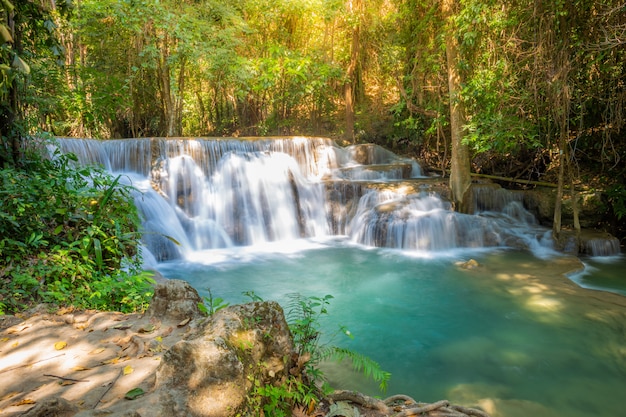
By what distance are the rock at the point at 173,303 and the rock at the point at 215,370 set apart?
0.86m

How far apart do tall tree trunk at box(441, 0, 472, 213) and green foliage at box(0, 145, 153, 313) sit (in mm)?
7770

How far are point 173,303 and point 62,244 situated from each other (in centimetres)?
217

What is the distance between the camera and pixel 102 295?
3.72 meters

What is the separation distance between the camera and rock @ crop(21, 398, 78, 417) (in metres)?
1.61

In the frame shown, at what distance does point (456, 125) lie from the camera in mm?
9703

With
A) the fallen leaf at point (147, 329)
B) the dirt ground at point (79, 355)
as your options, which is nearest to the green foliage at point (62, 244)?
the dirt ground at point (79, 355)

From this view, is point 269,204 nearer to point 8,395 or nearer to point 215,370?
point 8,395

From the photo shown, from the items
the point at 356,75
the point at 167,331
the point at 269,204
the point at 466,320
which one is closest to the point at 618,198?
the point at 466,320

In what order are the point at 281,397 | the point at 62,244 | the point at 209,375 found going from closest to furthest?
the point at 209,375
the point at 281,397
the point at 62,244

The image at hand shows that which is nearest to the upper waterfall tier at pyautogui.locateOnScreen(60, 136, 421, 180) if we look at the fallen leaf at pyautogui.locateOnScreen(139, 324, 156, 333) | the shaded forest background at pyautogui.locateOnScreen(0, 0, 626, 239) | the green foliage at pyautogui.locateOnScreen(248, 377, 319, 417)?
the shaded forest background at pyautogui.locateOnScreen(0, 0, 626, 239)

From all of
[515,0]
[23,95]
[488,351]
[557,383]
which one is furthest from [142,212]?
[515,0]

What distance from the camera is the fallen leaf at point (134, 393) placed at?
1.80m

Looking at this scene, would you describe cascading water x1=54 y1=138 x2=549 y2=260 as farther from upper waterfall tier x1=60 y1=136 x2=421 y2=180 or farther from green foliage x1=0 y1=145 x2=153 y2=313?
green foliage x1=0 y1=145 x2=153 y2=313

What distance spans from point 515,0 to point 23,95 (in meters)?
8.62
